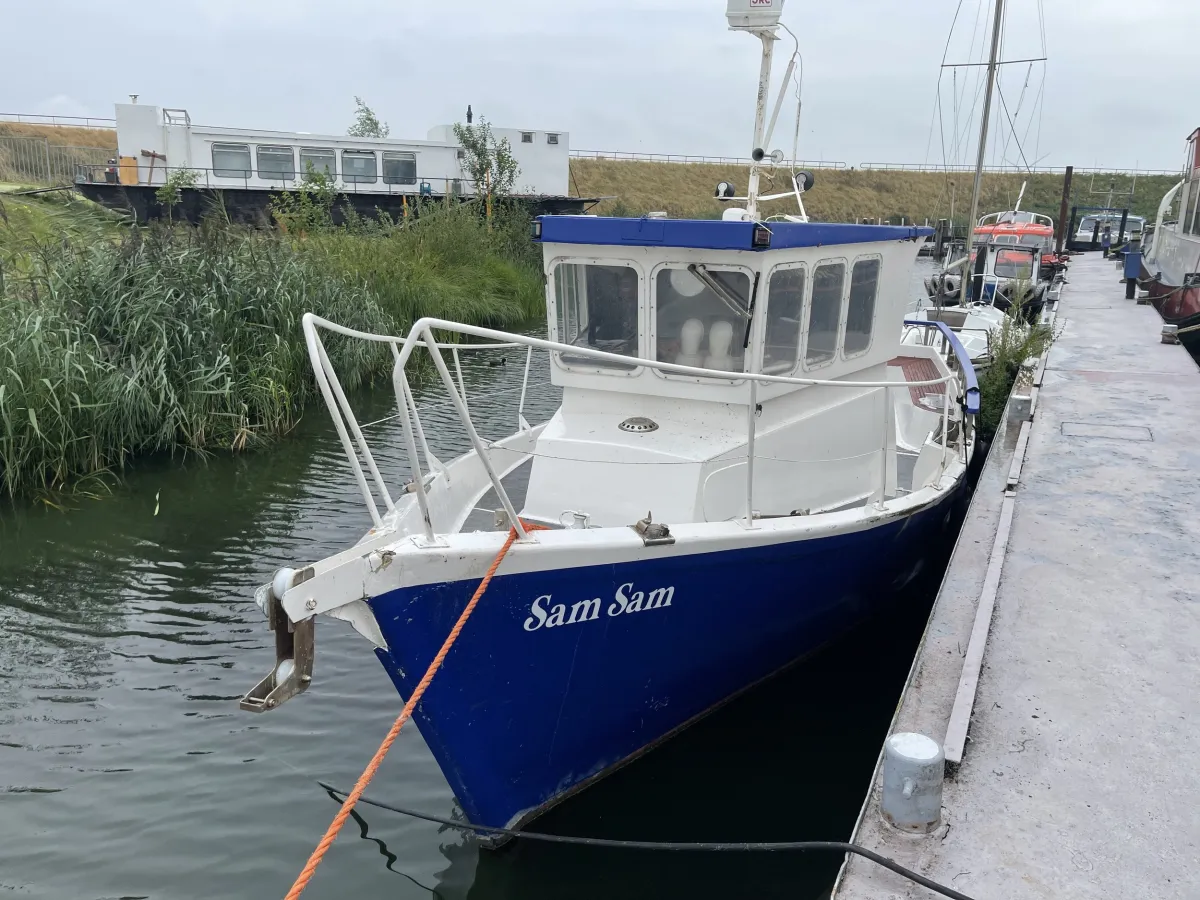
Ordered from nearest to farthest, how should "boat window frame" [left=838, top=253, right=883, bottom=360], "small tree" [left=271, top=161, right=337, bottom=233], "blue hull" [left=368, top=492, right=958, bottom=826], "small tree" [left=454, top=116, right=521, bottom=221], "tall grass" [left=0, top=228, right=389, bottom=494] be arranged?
"blue hull" [left=368, top=492, right=958, bottom=826] → "boat window frame" [left=838, top=253, right=883, bottom=360] → "tall grass" [left=0, top=228, right=389, bottom=494] → "small tree" [left=271, top=161, right=337, bottom=233] → "small tree" [left=454, top=116, right=521, bottom=221]

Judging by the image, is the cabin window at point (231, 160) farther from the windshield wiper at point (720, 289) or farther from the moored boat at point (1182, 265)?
the windshield wiper at point (720, 289)

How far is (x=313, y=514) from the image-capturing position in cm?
927

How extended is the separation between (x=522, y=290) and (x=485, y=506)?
14970mm

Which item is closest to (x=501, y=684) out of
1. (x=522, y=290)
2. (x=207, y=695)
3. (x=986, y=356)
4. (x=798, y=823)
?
(x=798, y=823)

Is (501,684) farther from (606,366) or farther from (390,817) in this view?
A: (606,366)

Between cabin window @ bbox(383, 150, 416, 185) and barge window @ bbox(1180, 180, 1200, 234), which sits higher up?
cabin window @ bbox(383, 150, 416, 185)

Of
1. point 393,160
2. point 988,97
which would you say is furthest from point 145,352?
point 393,160

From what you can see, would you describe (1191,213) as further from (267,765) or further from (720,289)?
(267,765)

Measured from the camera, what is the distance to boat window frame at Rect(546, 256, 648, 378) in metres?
5.82

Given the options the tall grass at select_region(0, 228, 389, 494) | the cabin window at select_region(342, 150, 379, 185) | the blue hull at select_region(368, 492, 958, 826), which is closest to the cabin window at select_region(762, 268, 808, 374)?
the blue hull at select_region(368, 492, 958, 826)

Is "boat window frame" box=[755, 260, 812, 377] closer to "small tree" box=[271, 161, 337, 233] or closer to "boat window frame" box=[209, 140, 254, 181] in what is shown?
"small tree" box=[271, 161, 337, 233]

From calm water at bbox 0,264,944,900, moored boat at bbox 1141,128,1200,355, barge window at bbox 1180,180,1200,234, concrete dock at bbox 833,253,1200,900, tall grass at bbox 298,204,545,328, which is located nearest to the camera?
concrete dock at bbox 833,253,1200,900

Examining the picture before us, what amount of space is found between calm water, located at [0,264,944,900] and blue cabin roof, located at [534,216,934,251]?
2.89 metres

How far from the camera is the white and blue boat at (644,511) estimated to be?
3947 millimetres
